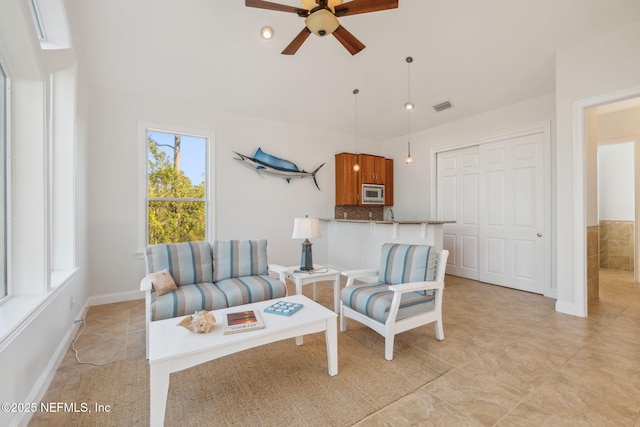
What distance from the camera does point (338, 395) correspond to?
189cm

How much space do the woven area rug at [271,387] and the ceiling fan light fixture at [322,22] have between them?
266 centimetres

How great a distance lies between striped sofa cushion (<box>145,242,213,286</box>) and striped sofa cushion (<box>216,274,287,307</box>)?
0.76 ft

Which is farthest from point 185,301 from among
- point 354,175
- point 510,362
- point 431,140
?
point 431,140

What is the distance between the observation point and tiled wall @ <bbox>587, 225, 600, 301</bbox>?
360 centimetres

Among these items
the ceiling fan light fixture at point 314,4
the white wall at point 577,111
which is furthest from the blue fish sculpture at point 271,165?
the white wall at point 577,111

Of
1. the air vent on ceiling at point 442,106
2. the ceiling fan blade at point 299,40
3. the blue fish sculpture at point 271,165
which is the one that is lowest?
the blue fish sculpture at point 271,165

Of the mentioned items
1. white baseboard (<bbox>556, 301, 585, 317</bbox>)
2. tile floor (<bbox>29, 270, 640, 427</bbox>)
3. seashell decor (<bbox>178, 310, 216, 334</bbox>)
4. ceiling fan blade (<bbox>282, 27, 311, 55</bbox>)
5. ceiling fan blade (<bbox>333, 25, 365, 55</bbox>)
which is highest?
ceiling fan blade (<bbox>282, 27, 311, 55</bbox>)

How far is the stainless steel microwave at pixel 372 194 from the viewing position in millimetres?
5879

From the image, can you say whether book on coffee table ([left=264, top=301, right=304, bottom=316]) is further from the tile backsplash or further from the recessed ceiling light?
the tile backsplash

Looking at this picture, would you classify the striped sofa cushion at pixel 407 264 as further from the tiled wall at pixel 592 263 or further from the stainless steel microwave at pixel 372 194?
the stainless steel microwave at pixel 372 194

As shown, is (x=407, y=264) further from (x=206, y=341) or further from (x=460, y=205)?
(x=460, y=205)

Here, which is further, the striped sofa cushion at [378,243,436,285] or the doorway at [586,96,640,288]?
the doorway at [586,96,640,288]

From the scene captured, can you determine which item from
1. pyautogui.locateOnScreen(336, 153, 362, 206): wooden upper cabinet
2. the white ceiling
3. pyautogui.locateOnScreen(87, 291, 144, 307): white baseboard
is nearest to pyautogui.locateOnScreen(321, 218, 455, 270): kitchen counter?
pyautogui.locateOnScreen(336, 153, 362, 206): wooden upper cabinet

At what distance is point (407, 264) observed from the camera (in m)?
2.84
